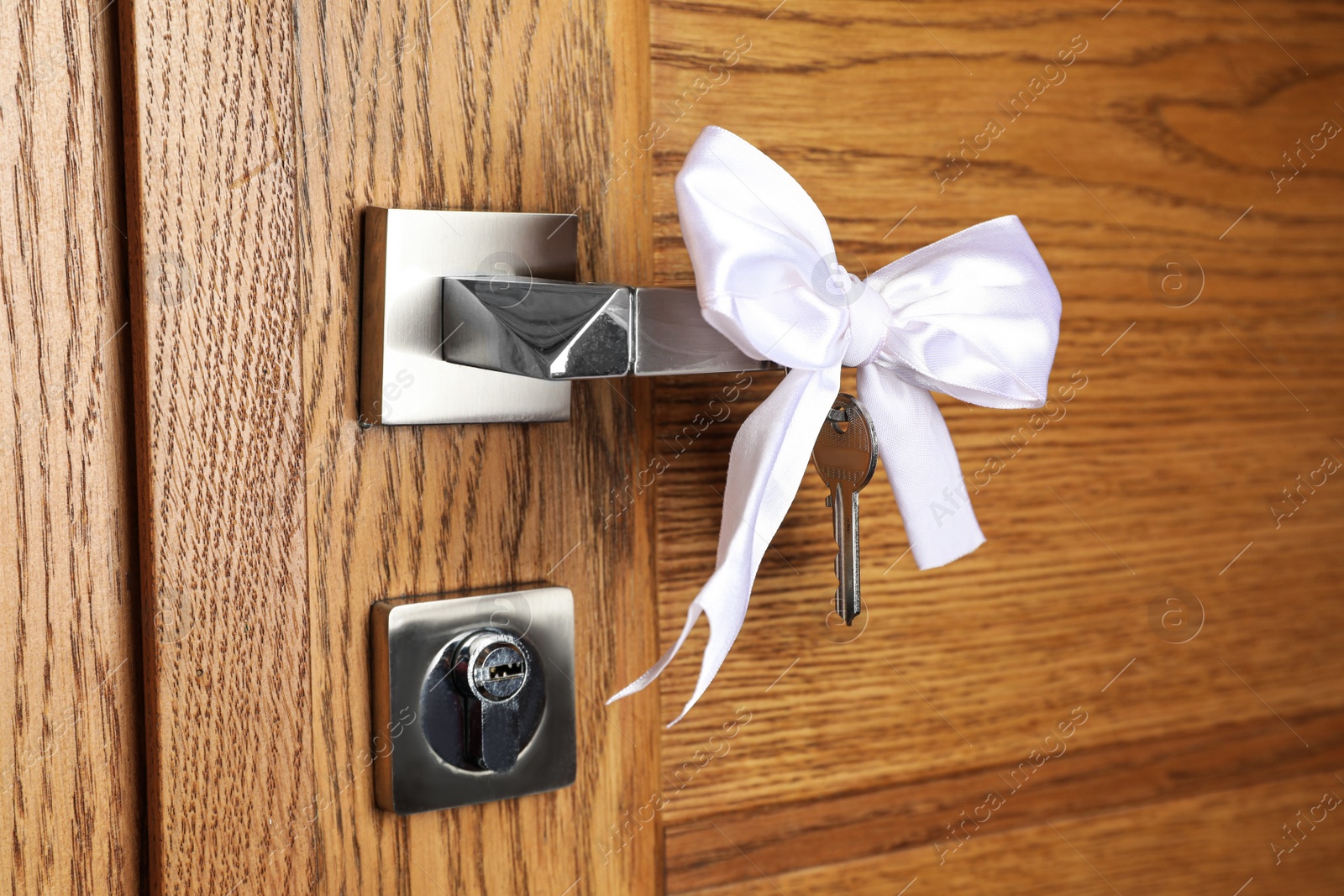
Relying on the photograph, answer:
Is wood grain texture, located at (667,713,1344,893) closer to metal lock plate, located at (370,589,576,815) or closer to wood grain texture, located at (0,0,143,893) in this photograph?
metal lock plate, located at (370,589,576,815)

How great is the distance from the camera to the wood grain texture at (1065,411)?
15.6 inches

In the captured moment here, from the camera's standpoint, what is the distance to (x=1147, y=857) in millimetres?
500

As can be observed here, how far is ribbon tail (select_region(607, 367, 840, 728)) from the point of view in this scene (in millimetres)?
296

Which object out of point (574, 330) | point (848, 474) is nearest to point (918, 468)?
point (848, 474)

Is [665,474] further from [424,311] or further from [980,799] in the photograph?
[980,799]

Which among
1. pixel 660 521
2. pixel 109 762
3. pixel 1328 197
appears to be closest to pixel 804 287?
pixel 660 521

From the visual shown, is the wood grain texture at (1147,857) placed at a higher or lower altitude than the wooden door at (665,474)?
lower

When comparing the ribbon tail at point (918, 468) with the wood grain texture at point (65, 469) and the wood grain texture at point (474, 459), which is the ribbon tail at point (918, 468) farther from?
the wood grain texture at point (65, 469)

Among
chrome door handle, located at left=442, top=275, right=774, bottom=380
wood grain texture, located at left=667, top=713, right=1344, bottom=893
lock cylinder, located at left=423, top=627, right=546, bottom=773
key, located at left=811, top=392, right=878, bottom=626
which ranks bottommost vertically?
wood grain texture, located at left=667, top=713, right=1344, bottom=893

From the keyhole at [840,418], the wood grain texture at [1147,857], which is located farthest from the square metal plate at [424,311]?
the wood grain texture at [1147,857]

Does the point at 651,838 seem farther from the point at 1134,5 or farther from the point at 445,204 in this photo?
the point at 1134,5

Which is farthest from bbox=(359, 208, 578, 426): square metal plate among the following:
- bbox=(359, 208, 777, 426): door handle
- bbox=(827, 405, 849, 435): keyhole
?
bbox=(827, 405, 849, 435): keyhole

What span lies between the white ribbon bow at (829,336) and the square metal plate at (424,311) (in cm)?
7

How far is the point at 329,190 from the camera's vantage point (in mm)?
317
